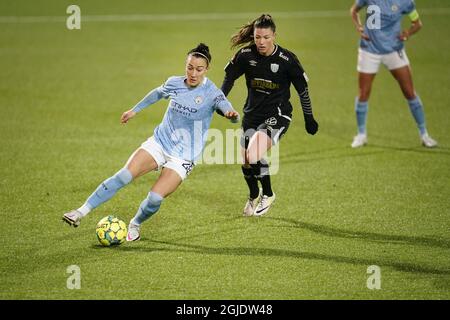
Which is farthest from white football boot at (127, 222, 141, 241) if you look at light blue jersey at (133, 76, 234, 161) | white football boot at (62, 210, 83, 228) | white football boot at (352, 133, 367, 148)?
white football boot at (352, 133, 367, 148)

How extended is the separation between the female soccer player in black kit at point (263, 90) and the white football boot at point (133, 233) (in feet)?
5.17

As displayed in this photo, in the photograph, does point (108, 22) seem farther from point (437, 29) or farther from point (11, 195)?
point (11, 195)

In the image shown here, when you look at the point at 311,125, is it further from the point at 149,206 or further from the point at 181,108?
the point at 149,206

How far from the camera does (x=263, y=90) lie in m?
9.24

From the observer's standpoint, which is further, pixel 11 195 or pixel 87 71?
pixel 87 71

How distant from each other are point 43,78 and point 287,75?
8606 millimetres

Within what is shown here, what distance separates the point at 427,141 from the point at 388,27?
187 centimetres

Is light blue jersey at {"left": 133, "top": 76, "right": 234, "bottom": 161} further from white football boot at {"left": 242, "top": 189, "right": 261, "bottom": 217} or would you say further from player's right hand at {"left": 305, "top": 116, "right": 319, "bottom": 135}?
white football boot at {"left": 242, "top": 189, "right": 261, "bottom": 217}

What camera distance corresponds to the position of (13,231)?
8.72 meters

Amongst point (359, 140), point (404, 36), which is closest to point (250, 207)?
point (359, 140)

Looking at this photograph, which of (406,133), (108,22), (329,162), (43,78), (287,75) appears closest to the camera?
(287,75)

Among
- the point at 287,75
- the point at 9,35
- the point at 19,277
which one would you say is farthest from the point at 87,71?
the point at 19,277

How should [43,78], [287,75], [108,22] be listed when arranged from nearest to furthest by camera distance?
[287,75] < [43,78] < [108,22]

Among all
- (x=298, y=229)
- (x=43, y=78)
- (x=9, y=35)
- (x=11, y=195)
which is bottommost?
(x=298, y=229)
